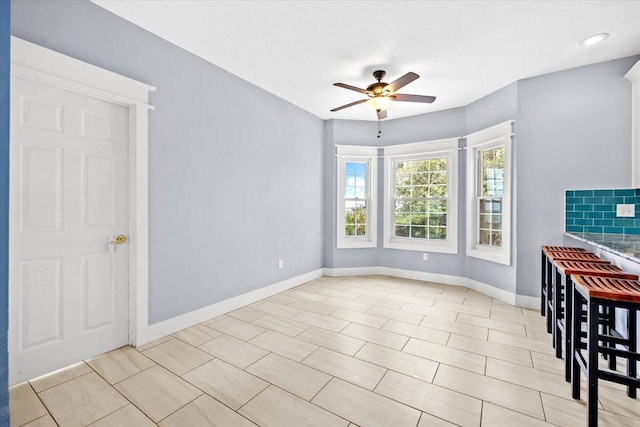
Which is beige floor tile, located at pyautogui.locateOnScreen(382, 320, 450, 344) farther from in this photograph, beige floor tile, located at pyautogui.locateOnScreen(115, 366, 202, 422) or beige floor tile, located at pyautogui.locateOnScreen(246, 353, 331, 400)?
beige floor tile, located at pyautogui.locateOnScreen(115, 366, 202, 422)

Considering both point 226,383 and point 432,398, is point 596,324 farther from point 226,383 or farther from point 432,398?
point 226,383

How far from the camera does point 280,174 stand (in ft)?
13.6

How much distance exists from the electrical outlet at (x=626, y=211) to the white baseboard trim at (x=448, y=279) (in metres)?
1.25

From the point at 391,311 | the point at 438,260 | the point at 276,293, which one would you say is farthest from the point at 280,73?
the point at 438,260

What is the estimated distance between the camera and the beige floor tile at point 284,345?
2.40 meters

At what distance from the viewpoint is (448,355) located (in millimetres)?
2383

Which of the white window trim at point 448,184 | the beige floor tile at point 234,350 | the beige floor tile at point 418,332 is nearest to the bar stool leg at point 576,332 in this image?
the beige floor tile at point 418,332

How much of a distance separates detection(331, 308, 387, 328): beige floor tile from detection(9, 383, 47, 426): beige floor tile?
7.92 feet

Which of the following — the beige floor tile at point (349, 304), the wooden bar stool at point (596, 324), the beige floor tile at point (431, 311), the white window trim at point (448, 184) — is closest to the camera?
the wooden bar stool at point (596, 324)

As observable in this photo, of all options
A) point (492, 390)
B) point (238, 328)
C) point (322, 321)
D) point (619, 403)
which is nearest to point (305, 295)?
point (322, 321)

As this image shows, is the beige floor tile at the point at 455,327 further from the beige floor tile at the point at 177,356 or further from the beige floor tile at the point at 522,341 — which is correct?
the beige floor tile at the point at 177,356

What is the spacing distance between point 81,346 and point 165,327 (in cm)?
62

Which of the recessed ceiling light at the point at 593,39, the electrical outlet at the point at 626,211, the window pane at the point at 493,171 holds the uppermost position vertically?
the recessed ceiling light at the point at 593,39

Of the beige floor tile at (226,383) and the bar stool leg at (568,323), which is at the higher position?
the bar stool leg at (568,323)
